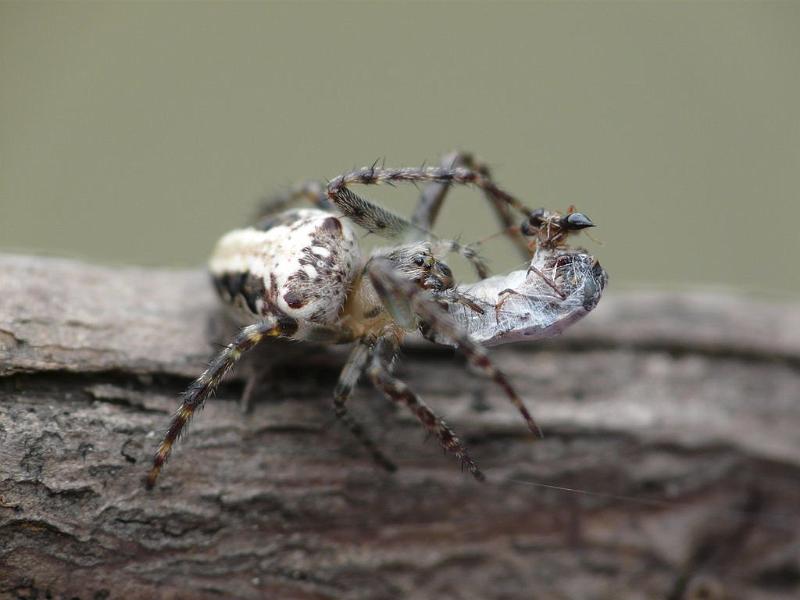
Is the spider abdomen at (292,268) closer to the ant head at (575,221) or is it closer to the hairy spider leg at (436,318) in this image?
the hairy spider leg at (436,318)

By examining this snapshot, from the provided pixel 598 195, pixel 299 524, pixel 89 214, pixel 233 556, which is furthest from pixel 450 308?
pixel 89 214

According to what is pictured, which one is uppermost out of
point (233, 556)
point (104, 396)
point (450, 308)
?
point (450, 308)

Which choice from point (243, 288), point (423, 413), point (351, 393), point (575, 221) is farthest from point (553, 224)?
point (243, 288)

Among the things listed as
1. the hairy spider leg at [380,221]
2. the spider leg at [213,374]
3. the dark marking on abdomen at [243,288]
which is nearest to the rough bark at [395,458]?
the spider leg at [213,374]

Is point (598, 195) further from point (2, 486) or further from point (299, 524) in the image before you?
point (2, 486)

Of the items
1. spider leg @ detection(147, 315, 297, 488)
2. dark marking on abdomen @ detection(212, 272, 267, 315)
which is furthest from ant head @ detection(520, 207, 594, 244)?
dark marking on abdomen @ detection(212, 272, 267, 315)

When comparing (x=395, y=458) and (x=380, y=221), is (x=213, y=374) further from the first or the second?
(x=380, y=221)

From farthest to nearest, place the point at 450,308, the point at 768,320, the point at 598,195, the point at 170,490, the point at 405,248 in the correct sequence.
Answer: the point at 598,195, the point at 768,320, the point at 405,248, the point at 450,308, the point at 170,490
